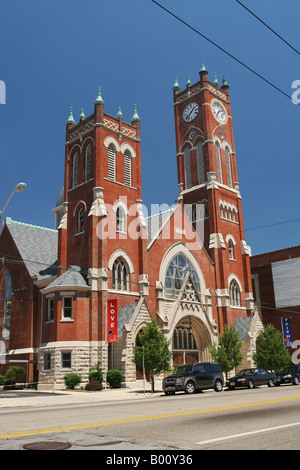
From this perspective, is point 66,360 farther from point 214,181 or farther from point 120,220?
point 214,181

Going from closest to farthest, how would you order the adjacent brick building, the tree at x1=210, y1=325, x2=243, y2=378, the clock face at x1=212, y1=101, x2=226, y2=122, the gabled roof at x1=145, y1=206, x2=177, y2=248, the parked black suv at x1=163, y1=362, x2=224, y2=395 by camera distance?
the parked black suv at x1=163, y1=362, x2=224, y2=395, the tree at x1=210, y1=325, x2=243, y2=378, the gabled roof at x1=145, y1=206, x2=177, y2=248, the adjacent brick building, the clock face at x1=212, y1=101, x2=226, y2=122

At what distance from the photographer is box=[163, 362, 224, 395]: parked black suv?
24203 millimetres

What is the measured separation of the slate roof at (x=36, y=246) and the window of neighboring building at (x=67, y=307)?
5.28 metres

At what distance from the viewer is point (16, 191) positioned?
20.5 metres

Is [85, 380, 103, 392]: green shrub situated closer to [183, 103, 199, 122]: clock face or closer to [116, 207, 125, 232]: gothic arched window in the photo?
[116, 207, 125, 232]: gothic arched window

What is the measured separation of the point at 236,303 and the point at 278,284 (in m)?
9.58

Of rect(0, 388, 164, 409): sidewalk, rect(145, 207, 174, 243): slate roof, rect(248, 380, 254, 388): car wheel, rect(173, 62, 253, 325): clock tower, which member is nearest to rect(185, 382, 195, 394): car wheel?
rect(0, 388, 164, 409): sidewalk

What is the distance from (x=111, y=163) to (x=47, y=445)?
110ft

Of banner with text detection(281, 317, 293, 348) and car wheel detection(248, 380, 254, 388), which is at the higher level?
banner with text detection(281, 317, 293, 348)

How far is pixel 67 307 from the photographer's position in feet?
109

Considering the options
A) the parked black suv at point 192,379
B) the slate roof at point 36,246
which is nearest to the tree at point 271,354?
the parked black suv at point 192,379

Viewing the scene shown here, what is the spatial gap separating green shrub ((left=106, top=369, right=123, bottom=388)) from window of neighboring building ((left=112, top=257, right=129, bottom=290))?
680 cm

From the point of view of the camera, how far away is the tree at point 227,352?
35125 millimetres
